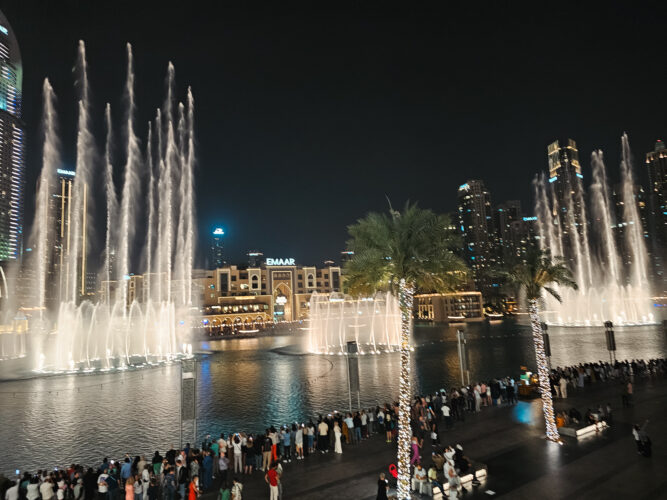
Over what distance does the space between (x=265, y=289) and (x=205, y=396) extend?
107299 mm

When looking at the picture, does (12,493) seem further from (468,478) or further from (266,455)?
(468,478)

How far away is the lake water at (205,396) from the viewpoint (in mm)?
20328

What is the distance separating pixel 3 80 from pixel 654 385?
207 m

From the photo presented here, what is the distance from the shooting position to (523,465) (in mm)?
13695

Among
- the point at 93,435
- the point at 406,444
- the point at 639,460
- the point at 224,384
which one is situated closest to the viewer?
the point at 406,444

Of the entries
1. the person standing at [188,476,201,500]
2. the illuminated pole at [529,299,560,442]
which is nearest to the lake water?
the person standing at [188,476,201,500]

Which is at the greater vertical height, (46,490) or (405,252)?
(405,252)

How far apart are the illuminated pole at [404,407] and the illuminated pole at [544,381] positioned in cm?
645

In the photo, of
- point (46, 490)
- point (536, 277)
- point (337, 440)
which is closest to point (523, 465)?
point (337, 440)

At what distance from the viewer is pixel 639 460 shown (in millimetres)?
13727

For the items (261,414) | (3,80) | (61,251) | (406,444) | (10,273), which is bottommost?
(261,414)

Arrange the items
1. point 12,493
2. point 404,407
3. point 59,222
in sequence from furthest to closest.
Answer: point 59,222 → point 404,407 → point 12,493

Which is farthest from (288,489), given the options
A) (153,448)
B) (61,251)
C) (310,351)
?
(61,251)

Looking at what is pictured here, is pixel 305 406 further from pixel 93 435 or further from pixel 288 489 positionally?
pixel 288 489
